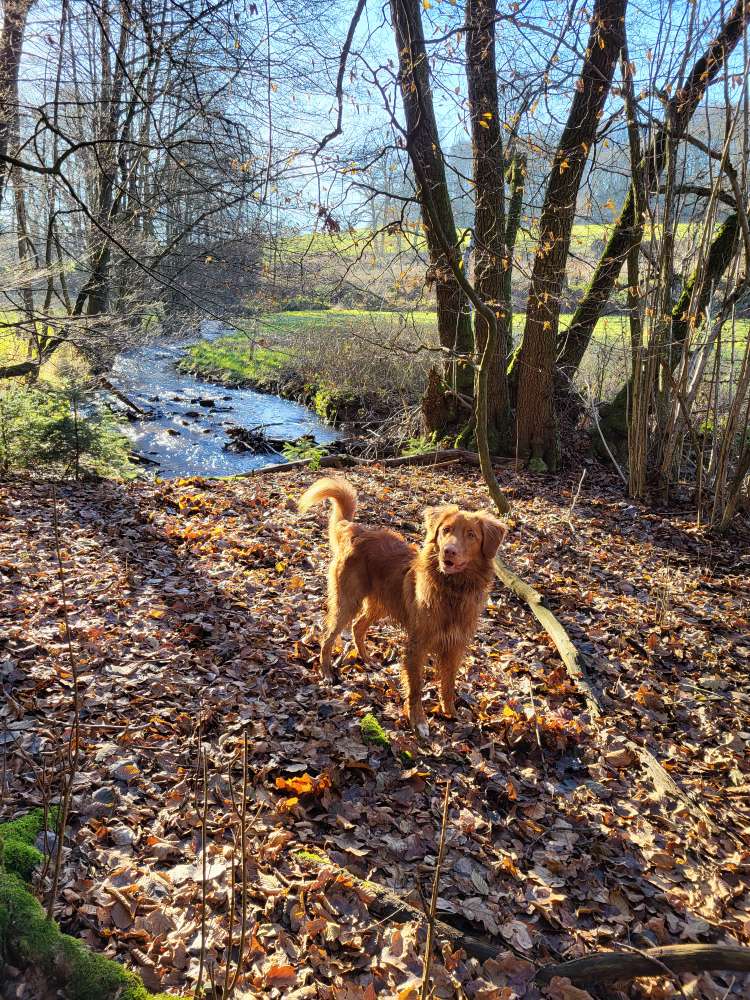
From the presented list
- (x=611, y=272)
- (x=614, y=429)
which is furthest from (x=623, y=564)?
(x=611, y=272)

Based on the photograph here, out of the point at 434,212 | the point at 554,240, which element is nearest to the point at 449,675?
the point at 434,212

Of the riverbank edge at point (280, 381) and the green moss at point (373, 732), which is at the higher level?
the riverbank edge at point (280, 381)

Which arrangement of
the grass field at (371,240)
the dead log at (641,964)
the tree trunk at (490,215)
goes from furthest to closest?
the tree trunk at (490,215)
the grass field at (371,240)
the dead log at (641,964)

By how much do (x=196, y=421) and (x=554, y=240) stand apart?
451 inches

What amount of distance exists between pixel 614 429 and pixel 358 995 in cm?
1029

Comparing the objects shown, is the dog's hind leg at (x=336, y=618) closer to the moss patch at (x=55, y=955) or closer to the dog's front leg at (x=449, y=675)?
the dog's front leg at (x=449, y=675)

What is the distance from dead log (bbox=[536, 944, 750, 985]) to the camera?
2.61m

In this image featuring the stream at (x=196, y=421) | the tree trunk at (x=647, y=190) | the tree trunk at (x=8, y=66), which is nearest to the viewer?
the tree trunk at (x=647, y=190)

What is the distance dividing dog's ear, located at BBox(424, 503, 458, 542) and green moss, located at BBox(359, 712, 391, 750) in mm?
1348

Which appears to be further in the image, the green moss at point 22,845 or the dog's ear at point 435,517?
the dog's ear at point 435,517

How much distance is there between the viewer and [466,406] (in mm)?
11695

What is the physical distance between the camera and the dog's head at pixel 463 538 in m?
4.12

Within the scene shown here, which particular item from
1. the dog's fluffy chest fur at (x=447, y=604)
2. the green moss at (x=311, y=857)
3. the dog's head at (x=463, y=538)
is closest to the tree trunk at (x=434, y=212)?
the dog's head at (x=463, y=538)

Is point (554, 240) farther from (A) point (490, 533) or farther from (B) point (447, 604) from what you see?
(B) point (447, 604)
